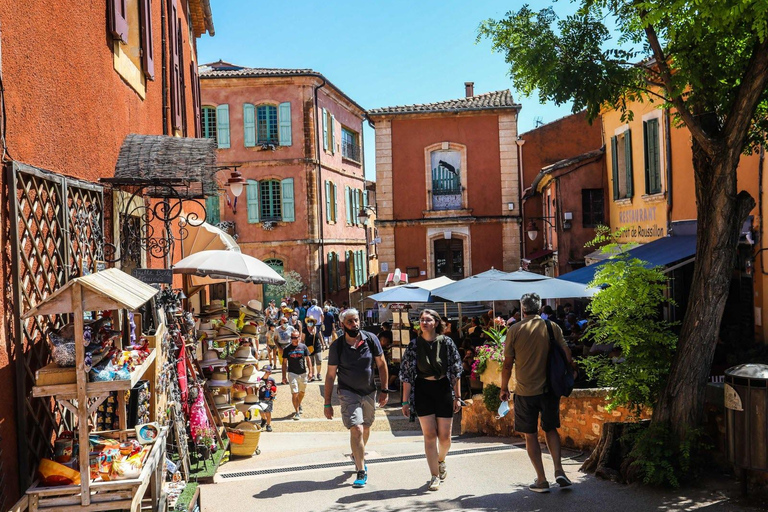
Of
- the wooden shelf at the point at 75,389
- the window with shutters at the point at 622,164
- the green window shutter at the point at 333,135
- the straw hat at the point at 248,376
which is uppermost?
the green window shutter at the point at 333,135

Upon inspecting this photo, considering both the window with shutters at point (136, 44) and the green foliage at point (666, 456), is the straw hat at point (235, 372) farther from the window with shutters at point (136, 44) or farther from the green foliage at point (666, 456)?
the green foliage at point (666, 456)

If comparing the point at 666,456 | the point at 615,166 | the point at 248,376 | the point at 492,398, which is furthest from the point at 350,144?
the point at 666,456

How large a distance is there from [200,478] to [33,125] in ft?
13.4

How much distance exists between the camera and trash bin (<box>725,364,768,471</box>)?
19.4 feet

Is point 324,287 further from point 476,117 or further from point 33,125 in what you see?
point 33,125

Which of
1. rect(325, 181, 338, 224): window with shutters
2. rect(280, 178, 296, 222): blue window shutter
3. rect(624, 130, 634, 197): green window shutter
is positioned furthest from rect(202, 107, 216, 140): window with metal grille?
rect(624, 130, 634, 197): green window shutter

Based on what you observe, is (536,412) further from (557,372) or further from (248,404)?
(248,404)

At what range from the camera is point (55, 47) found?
6.08 meters

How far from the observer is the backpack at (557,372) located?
689 cm

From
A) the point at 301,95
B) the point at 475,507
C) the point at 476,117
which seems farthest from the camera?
the point at 301,95

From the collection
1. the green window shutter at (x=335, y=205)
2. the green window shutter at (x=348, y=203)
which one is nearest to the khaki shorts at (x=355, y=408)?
the green window shutter at (x=335, y=205)

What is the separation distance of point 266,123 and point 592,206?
15.1 meters

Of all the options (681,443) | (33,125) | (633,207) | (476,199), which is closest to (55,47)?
(33,125)

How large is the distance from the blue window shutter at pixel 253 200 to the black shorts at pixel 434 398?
26.0 meters
